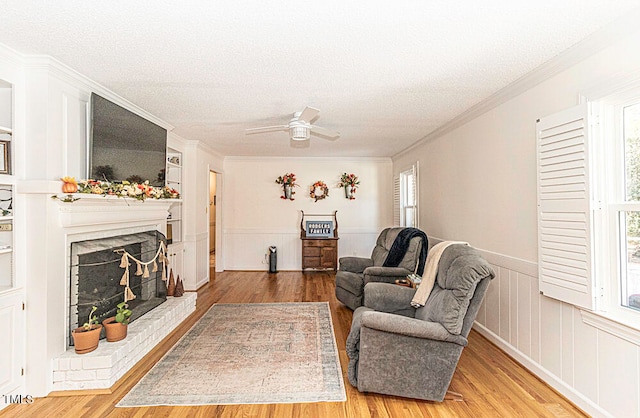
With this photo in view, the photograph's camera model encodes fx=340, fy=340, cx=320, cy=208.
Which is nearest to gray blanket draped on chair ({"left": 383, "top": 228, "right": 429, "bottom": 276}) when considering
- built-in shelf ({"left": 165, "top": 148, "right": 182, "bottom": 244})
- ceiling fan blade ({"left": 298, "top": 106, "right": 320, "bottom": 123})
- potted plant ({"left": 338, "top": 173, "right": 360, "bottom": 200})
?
ceiling fan blade ({"left": 298, "top": 106, "right": 320, "bottom": 123})

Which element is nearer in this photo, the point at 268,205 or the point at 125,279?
the point at 125,279

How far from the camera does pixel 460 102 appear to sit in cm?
343

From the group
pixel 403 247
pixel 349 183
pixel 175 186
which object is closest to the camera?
pixel 403 247

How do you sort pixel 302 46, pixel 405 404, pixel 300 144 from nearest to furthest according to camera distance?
1. pixel 302 46
2. pixel 405 404
3. pixel 300 144

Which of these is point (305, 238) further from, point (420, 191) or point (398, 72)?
point (398, 72)

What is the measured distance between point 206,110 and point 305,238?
3.60m

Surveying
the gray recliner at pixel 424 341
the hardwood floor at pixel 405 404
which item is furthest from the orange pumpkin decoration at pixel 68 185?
the gray recliner at pixel 424 341

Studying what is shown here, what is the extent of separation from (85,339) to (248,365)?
125 centimetres

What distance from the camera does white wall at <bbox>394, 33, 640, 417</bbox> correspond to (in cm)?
202

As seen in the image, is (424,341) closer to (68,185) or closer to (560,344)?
(560,344)

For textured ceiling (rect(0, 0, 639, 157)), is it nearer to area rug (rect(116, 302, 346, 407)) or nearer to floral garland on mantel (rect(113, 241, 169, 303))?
floral garland on mantel (rect(113, 241, 169, 303))

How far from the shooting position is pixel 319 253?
22.2 ft

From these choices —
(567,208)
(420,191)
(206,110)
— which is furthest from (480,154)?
(206,110)

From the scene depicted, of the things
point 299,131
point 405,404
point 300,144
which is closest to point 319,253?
point 300,144
